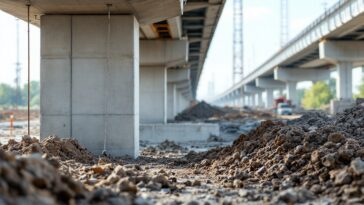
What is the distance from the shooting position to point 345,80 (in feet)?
169

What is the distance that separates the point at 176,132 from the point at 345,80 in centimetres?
2632

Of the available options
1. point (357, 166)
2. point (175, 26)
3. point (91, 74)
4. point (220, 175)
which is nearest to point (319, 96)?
point (175, 26)

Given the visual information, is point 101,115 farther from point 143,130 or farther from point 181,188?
point 143,130

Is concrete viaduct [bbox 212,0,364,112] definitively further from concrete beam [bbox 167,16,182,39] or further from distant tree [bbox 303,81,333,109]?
distant tree [bbox 303,81,333,109]

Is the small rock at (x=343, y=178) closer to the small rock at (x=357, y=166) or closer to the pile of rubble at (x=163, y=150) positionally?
the small rock at (x=357, y=166)

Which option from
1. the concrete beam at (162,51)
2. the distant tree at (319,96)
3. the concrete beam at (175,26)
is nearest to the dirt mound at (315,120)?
the concrete beam at (175,26)

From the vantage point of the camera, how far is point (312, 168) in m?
10.7

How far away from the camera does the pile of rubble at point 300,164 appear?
9.23 meters

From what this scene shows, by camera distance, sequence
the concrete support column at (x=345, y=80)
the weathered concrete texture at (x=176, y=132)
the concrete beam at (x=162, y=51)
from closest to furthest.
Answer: the weathered concrete texture at (x=176, y=132), the concrete beam at (x=162, y=51), the concrete support column at (x=345, y=80)

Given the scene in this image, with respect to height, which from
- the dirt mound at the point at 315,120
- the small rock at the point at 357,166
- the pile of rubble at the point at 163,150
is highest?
the dirt mound at the point at 315,120

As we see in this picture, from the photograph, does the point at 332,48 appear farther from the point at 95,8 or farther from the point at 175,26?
the point at 95,8

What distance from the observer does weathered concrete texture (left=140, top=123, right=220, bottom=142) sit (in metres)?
29.9

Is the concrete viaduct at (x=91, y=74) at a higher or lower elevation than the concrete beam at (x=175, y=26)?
lower

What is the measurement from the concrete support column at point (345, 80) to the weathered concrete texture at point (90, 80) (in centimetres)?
3682
